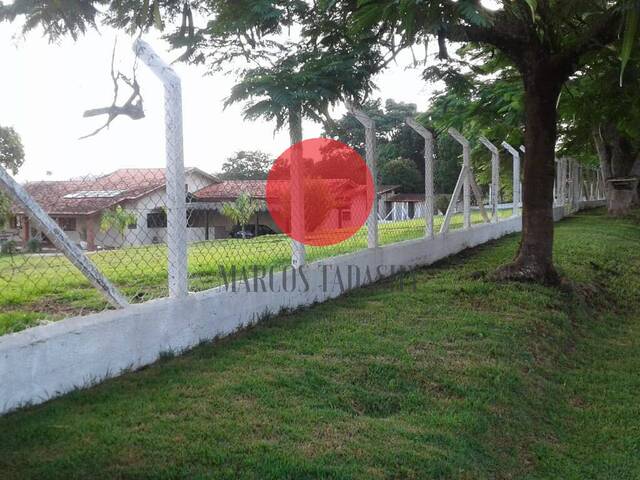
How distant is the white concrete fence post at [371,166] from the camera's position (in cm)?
631

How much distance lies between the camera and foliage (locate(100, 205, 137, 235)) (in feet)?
11.6

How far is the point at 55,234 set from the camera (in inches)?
124

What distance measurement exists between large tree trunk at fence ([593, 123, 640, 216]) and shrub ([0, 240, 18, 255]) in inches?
697

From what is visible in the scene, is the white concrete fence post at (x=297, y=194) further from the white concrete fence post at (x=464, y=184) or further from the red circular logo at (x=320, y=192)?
the white concrete fence post at (x=464, y=184)

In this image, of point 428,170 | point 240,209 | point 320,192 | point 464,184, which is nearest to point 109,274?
point 240,209

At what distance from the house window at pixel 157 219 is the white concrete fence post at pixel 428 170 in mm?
3935

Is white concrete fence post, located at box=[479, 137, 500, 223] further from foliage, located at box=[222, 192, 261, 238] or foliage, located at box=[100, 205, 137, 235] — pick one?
foliage, located at box=[100, 205, 137, 235]

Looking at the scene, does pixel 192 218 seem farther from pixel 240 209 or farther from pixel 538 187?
pixel 538 187

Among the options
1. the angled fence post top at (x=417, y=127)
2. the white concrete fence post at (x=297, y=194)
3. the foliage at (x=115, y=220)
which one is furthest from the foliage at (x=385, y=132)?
the foliage at (x=115, y=220)

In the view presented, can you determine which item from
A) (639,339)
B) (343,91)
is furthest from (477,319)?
(343,91)

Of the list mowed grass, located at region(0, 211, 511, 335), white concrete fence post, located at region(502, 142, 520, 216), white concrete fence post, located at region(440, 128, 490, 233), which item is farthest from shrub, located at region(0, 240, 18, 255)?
white concrete fence post, located at region(502, 142, 520, 216)

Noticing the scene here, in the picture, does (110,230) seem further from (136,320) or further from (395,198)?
(395,198)

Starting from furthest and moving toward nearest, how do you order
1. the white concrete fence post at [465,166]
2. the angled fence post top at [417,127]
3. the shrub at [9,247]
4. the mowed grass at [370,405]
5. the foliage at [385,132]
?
the white concrete fence post at [465,166]
the angled fence post top at [417,127]
the foliage at [385,132]
the shrub at [9,247]
the mowed grass at [370,405]

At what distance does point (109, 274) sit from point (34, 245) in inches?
58.5
